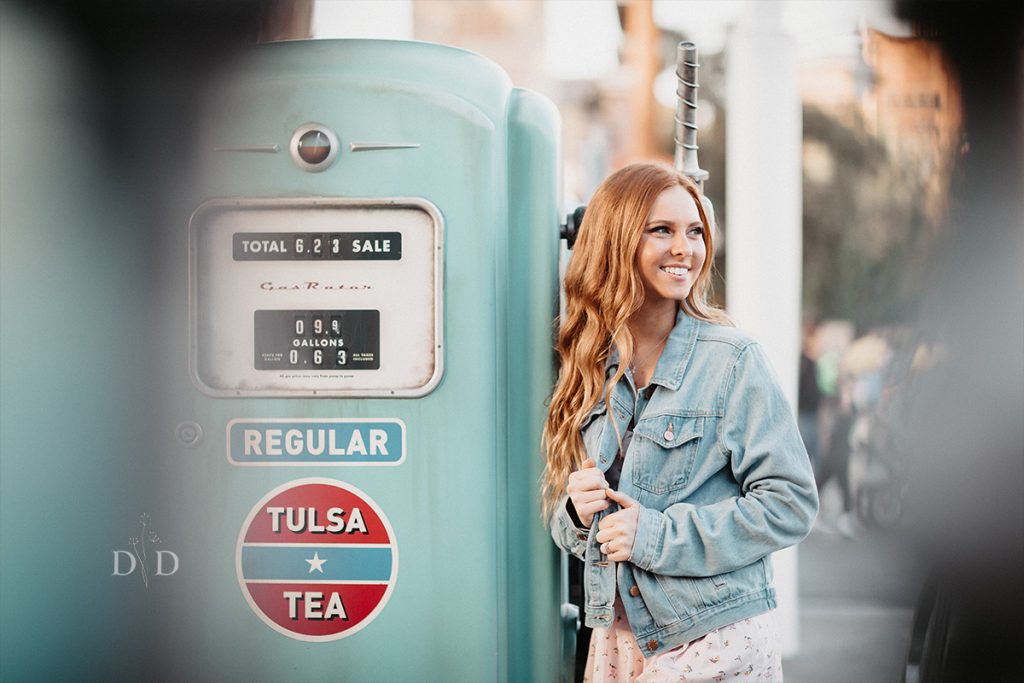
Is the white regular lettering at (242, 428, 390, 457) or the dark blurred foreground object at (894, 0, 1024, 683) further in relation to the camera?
the dark blurred foreground object at (894, 0, 1024, 683)

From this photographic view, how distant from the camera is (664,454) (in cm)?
196

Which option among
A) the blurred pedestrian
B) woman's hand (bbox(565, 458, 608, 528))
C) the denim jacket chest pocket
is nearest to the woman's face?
the denim jacket chest pocket

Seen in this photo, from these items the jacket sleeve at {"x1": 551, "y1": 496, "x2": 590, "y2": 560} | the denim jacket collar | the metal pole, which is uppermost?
the metal pole

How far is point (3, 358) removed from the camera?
2.10 meters

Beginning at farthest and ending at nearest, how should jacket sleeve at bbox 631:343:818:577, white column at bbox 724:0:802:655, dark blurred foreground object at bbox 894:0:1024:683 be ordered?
white column at bbox 724:0:802:655
dark blurred foreground object at bbox 894:0:1024:683
jacket sleeve at bbox 631:343:818:577

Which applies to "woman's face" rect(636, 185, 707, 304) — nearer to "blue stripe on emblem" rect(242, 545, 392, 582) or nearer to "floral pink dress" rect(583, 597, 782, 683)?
"floral pink dress" rect(583, 597, 782, 683)

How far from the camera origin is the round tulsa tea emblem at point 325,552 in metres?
2.04

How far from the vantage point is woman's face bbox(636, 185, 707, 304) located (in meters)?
2.02

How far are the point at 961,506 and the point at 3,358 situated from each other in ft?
7.21

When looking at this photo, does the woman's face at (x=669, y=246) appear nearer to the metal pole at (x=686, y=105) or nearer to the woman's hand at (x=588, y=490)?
the metal pole at (x=686, y=105)

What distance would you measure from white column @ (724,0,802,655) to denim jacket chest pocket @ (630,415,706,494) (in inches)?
92.0

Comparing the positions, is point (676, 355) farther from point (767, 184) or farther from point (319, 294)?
point (767, 184)

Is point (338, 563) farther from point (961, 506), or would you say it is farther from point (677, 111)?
point (961, 506)

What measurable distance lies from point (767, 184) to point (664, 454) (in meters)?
2.58
